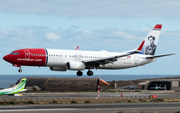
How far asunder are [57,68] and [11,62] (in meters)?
9.17

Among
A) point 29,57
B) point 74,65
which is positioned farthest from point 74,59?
point 29,57

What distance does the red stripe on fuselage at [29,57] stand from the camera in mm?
54000

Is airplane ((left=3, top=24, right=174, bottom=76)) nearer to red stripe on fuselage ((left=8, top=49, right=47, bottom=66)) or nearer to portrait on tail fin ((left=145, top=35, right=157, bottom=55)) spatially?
red stripe on fuselage ((left=8, top=49, right=47, bottom=66))

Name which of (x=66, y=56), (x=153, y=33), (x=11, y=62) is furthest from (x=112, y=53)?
(x=11, y=62)

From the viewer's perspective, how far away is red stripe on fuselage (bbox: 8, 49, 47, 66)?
5400cm

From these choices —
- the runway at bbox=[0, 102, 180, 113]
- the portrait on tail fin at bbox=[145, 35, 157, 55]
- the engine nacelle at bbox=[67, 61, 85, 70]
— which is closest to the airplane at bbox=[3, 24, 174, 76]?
the engine nacelle at bbox=[67, 61, 85, 70]

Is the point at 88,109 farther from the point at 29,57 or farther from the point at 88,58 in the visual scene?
the point at 29,57

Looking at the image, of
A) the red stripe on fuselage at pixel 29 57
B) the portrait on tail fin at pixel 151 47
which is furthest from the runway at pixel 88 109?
the portrait on tail fin at pixel 151 47

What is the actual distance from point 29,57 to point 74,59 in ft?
28.8

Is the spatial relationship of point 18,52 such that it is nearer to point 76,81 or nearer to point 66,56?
point 66,56

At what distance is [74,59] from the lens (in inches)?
2279

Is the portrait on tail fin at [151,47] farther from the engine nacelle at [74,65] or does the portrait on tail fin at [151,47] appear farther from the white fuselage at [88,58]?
the engine nacelle at [74,65]

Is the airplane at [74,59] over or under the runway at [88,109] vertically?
over

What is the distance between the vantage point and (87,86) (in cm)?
10344
